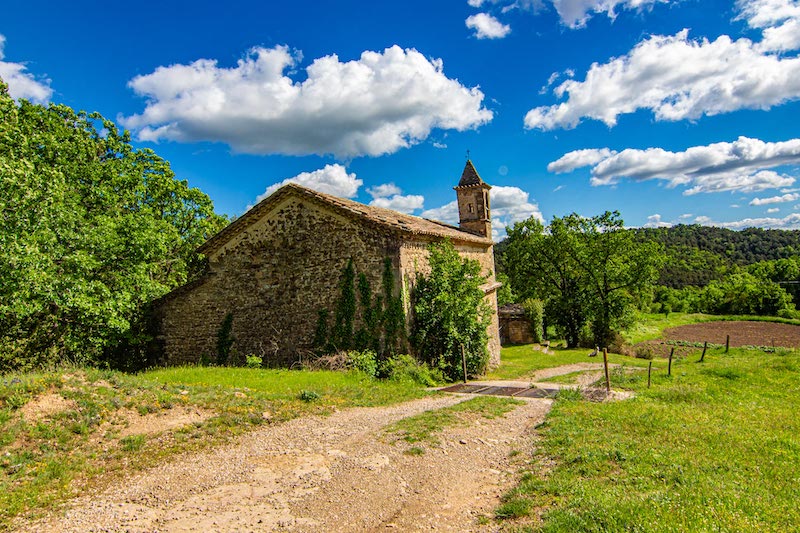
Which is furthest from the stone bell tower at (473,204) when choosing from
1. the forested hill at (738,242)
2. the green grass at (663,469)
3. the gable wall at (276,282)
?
the forested hill at (738,242)

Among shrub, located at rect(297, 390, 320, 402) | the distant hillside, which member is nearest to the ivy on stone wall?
shrub, located at rect(297, 390, 320, 402)

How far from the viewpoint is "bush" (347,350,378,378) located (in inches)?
591

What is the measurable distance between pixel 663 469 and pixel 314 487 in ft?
16.4

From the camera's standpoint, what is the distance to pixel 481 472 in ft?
23.8

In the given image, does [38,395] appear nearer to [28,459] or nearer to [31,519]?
[28,459]

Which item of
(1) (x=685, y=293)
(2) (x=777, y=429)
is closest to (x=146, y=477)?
(2) (x=777, y=429)

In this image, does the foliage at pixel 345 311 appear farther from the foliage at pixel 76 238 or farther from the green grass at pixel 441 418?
the foliage at pixel 76 238

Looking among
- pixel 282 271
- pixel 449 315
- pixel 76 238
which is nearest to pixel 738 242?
pixel 449 315

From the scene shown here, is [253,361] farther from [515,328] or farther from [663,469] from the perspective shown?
[515,328]

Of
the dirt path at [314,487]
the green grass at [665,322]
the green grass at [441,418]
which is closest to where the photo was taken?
the dirt path at [314,487]

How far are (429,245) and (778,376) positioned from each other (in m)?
13.2

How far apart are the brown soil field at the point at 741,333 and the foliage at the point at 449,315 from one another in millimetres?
31971

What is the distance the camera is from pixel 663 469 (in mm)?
6270

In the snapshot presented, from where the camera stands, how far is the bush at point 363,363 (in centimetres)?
1500
